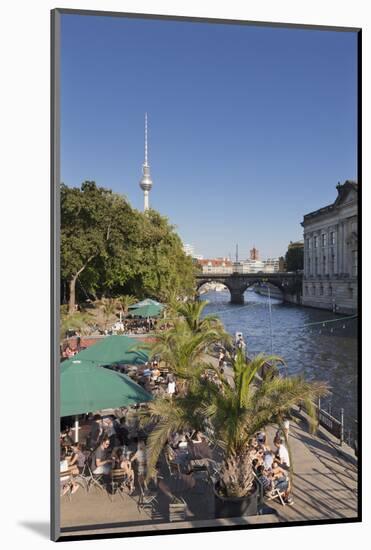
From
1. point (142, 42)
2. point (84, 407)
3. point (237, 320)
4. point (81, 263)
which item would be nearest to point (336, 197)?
point (142, 42)

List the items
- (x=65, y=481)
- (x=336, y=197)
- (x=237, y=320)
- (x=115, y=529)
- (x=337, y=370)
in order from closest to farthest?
(x=115, y=529), (x=65, y=481), (x=336, y=197), (x=337, y=370), (x=237, y=320)

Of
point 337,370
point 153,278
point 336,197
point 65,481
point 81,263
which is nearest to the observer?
point 65,481

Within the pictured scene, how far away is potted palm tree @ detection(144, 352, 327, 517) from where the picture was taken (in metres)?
6.05

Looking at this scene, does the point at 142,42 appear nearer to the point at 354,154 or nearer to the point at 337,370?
the point at 354,154

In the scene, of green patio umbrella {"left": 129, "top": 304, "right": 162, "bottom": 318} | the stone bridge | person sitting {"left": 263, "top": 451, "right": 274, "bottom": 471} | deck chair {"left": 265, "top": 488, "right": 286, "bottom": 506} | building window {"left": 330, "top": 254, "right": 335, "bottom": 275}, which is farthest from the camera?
the stone bridge

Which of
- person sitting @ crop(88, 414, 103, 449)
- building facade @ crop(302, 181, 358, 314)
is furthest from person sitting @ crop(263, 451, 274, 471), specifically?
person sitting @ crop(88, 414, 103, 449)

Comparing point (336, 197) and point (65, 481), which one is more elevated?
point (336, 197)

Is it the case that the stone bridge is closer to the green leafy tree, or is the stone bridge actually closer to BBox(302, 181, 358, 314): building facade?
the green leafy tree

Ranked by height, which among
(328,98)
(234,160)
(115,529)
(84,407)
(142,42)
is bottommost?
(115,529)

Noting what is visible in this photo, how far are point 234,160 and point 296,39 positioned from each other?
8.65ft

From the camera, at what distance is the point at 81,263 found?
13.4 meters

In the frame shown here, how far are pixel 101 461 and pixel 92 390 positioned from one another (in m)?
1.15

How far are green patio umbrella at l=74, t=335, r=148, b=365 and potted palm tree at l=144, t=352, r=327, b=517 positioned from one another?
12.6 ft

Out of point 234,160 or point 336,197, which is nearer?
point 336,197
